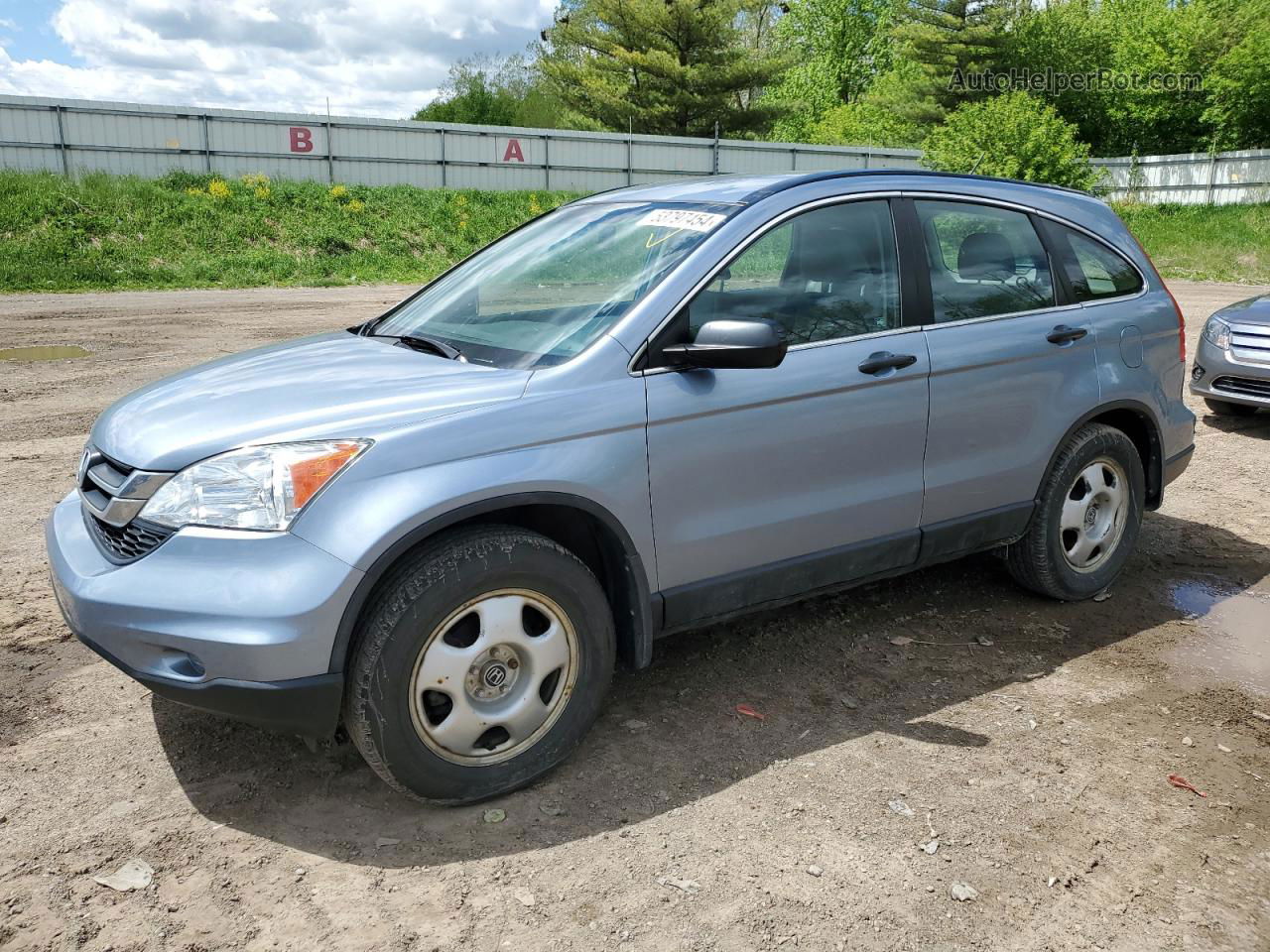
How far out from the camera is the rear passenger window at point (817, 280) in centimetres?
362

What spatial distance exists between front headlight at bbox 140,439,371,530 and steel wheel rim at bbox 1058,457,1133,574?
324cm

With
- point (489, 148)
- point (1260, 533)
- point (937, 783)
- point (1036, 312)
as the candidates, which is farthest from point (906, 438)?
point (489, 148)

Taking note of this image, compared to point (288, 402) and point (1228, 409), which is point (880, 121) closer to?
point (1228, 409)

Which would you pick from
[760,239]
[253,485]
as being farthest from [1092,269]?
[253,485]

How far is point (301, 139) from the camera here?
96.3ft

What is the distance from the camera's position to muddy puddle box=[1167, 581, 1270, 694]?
4.23 m

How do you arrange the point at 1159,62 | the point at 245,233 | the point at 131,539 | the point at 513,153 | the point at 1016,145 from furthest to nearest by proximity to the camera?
the point at 1159,62 < the point at 513,153 < the point at 1016,145 < the point at 245,233 < the point at 131,539

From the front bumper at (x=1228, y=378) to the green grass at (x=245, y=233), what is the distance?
18.1 meters

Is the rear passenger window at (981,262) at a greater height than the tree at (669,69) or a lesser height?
lesser

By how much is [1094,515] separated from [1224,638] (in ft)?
2.42

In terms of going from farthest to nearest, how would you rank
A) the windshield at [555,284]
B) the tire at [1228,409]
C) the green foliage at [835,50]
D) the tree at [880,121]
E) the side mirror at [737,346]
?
the green foliage at [835,50] < the tree at [880,121] < the tire at [1228,409] < the windshield at [555,284] < the side mirror at [737,346]

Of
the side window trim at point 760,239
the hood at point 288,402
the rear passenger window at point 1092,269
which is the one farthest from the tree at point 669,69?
the hood at point 288,402

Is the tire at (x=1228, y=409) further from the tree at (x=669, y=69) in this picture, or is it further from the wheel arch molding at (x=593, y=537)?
the tree at (x=669, y=69)

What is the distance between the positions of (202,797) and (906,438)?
8.83ft
